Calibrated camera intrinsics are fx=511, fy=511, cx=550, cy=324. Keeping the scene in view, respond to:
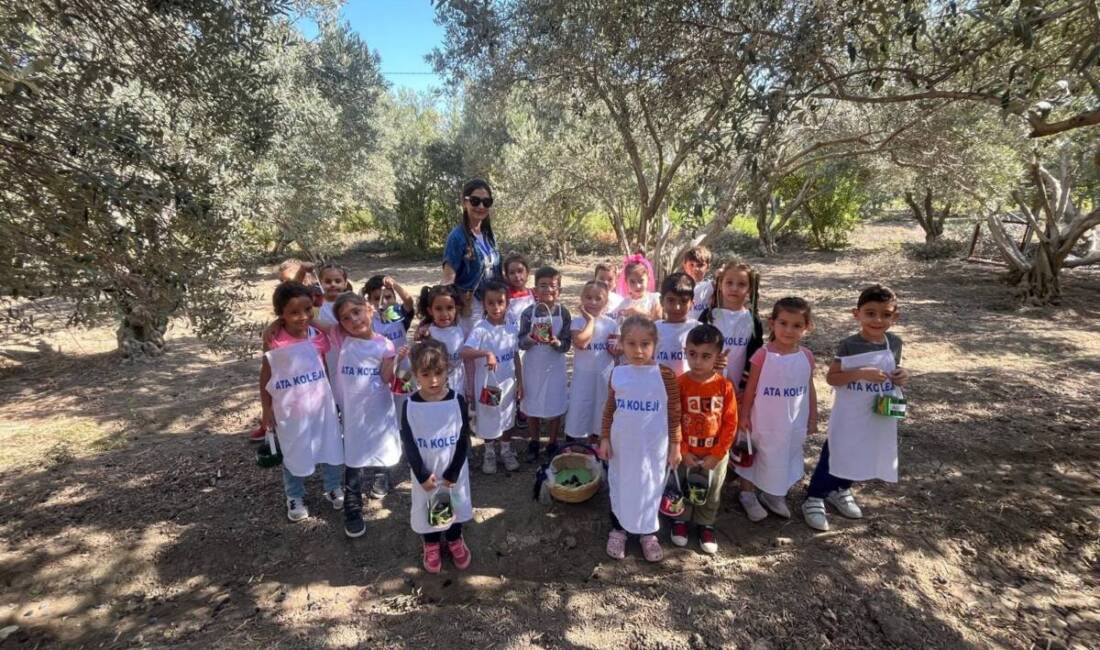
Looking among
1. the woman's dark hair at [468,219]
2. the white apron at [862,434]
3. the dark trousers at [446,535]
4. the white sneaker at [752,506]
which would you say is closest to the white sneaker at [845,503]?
the white apron at [862,434]

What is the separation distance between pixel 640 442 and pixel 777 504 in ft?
4.57

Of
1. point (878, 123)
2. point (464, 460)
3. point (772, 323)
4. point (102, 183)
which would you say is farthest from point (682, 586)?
point (878, 123)

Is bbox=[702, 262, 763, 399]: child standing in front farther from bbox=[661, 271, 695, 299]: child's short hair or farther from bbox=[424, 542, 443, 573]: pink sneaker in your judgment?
bbox=[424, 542, 443, 573]: pink sneaker

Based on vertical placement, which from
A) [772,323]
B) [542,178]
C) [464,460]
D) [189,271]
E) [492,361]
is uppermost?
[542,178]

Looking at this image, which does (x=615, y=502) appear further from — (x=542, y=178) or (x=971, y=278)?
(x=971, y=278)

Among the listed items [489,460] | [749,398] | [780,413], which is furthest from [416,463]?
[780,413]

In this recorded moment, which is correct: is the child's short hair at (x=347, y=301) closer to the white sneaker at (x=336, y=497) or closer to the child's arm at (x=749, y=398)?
the white sneaker at (x=336, y=497)

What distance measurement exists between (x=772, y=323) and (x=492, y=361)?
1.99 meters

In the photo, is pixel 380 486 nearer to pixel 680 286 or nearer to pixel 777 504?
pixel 680 286

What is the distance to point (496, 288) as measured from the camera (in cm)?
405

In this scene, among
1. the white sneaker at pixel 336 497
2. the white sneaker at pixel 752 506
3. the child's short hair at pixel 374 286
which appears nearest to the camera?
the white sneaker at pixel 752 506

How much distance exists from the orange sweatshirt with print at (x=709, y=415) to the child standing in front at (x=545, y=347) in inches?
50.9

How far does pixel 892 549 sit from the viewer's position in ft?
10.9

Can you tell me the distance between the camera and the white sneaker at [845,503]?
373 centimetres
